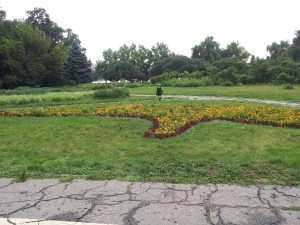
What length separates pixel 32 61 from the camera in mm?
35812

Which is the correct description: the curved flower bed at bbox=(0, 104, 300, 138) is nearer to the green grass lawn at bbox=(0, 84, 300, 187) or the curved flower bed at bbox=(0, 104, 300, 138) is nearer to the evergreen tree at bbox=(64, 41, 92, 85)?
the green grass lawn at bbox=(0, 84, 300, 187)

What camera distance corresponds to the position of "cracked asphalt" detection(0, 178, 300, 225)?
3258 millimetres

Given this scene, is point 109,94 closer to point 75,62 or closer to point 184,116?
point 184,116

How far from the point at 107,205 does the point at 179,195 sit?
959 millimetres

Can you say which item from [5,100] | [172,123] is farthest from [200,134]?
[5,100]

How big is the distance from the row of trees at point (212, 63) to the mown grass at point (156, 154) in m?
25.3

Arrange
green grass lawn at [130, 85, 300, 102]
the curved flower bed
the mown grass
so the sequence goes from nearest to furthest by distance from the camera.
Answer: the mown grass → the curved flower bed → green grass lawn at [130, 85, 300, 102]

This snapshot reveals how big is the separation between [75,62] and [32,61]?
27.0ft

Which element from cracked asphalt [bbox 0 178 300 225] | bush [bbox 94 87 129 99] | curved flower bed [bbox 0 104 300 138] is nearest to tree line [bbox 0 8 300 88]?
bush [bbox 94 87 129 99]

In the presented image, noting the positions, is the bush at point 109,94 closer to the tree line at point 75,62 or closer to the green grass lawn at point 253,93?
the green grass lawn at point 253,93

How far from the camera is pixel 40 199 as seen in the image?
3.89 metres

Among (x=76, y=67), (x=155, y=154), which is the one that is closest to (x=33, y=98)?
(x=155, y=154)

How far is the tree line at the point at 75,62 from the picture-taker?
106 ft

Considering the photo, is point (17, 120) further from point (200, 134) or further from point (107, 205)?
point (107, 205)
